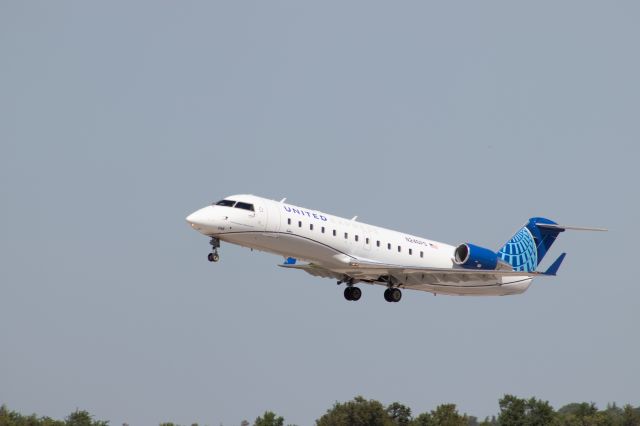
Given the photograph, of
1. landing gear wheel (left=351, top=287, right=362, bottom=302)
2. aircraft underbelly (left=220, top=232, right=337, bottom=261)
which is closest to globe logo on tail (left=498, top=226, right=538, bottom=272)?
landing gear wheel (left=351, top=287, right=362, bottom=302)

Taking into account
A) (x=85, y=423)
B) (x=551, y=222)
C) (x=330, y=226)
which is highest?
(x=551, y=222)

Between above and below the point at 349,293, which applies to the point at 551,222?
above

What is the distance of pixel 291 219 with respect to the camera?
3997 cm

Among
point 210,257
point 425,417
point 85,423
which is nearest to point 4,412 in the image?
point 85,423

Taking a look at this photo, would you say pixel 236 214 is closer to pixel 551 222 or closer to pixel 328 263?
pixel 328 263

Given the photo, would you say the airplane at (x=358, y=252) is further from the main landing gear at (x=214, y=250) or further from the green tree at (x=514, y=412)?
the green tree at (x=514, y=412)

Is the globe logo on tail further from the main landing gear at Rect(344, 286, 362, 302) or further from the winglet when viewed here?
the main landing gear at Rect(344, 286, 362, 302)

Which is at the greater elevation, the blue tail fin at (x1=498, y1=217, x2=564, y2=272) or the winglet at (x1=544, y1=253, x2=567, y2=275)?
the blue tail fin at (x1=498, y1=217, x2=564, y2=272)

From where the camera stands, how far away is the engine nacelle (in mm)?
43469

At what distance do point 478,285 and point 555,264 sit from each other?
136 inches

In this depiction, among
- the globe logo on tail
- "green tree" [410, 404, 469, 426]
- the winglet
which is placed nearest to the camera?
the winglet

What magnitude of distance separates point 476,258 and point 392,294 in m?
3.19

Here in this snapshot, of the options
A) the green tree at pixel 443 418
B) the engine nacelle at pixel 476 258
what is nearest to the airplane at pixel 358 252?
the engine nacelle at pixel 476 258

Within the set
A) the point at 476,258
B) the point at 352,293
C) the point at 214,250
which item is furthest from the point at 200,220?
the point at 476,258
